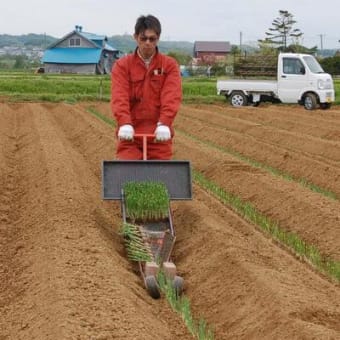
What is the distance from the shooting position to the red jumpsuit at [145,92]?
7371 mm

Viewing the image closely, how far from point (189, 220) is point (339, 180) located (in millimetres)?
3708

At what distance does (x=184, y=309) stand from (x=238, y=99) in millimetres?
23277

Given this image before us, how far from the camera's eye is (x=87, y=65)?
78.2m

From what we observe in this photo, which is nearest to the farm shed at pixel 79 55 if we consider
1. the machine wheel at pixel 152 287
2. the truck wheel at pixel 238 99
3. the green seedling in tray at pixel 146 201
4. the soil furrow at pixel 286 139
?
the truck wheel at pixel 238 99

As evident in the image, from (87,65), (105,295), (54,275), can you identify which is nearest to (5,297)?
(54,275)

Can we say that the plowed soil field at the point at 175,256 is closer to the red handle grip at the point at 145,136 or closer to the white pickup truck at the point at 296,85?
the red handle grip at the point at 145,136

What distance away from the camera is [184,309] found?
556cm

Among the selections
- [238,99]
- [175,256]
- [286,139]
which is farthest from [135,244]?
[238,99]

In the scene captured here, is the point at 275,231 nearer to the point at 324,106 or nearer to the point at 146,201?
the point at 146,201

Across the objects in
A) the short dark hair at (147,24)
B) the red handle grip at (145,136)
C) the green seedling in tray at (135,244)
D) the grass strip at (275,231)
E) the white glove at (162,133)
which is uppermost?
the short dark hair at (147,24)

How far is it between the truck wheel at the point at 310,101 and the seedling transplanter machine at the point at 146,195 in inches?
761

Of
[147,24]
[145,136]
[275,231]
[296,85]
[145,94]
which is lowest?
[275,231]

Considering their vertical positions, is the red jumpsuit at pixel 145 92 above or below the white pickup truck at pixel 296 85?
above

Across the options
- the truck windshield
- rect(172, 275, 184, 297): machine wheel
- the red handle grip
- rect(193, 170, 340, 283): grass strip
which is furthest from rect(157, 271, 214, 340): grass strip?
the truck windshield
